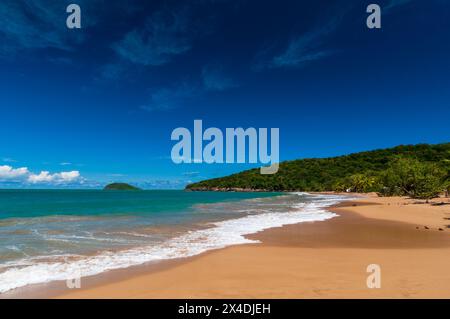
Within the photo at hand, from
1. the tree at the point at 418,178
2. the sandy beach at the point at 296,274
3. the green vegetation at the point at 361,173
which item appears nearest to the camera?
the sandy beach at the point at 296,274

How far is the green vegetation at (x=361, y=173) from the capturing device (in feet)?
164

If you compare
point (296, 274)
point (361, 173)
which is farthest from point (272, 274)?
point (361, 173)

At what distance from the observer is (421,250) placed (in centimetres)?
1094

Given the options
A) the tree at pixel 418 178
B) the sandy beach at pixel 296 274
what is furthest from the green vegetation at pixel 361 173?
the sandy beach at pixel 296 274

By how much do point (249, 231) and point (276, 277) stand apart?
30.4 feet

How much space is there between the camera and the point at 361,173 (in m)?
121

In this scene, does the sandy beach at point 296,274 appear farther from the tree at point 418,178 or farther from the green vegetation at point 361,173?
the green vegetation at point 361,173

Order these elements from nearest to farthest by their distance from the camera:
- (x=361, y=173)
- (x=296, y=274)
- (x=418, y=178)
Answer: (x=296, y=274) → (x=418, y=178) → (x=361, y=173)

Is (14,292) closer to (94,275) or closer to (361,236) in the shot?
(94,275)

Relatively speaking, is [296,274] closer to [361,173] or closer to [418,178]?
[418,178]

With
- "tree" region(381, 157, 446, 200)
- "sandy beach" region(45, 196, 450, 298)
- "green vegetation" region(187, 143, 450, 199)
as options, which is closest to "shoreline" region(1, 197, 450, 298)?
"sandy beach" region(45, 196, 450, 298)

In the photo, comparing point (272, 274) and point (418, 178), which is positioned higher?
point (418, 178)

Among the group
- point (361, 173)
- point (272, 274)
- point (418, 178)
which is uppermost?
point (361, 173)
